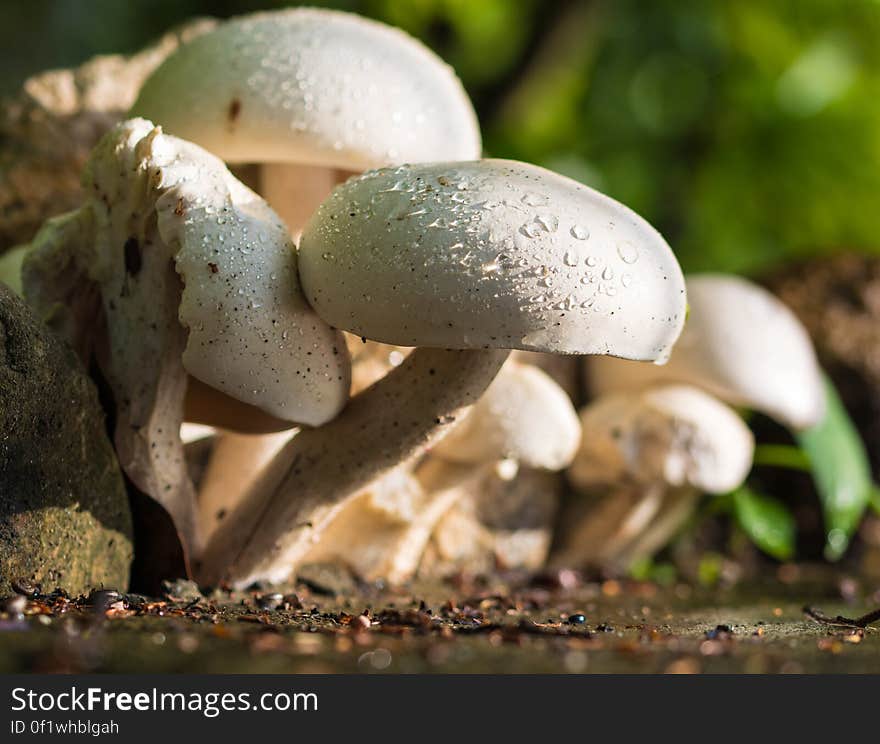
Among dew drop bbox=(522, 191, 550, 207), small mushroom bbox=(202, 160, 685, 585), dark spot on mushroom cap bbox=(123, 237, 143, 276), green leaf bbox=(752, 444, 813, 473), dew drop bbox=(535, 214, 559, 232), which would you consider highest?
dew drop bbox=(522, 191, 550, 207)

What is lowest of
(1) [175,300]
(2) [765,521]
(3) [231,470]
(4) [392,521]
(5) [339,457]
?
(2) [765,521]

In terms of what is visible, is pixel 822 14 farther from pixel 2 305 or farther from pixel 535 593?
pixel 2 305

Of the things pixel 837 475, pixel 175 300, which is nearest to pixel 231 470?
pixel 175 300

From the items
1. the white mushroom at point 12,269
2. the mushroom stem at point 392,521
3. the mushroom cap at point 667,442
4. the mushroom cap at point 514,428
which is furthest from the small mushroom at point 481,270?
the mushroom cap at point 667,442

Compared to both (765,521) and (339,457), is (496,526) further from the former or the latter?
(339,457)

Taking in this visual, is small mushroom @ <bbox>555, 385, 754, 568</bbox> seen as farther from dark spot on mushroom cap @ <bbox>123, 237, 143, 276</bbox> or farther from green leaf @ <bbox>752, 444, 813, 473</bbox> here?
dark spot on mushroom cap @ <bbox>123, 237, 143, 276</bbox>

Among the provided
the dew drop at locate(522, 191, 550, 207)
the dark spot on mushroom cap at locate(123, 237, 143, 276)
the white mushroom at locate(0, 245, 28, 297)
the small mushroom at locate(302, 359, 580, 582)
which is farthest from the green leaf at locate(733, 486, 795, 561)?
the white mushroom at locate(0, 245, 28, 297)
